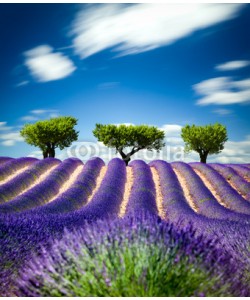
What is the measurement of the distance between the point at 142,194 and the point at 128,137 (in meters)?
16.9

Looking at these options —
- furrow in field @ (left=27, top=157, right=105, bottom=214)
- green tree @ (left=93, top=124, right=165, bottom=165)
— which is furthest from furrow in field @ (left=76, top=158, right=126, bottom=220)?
green tree @ (left=93, top=124, right=165, bottom=165)

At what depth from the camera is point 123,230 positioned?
345 centimetres

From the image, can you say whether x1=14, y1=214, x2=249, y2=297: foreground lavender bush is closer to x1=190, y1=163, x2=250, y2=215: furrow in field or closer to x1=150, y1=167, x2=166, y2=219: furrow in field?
x1=150, y1=167, x2=166, y2=219: furrow in field

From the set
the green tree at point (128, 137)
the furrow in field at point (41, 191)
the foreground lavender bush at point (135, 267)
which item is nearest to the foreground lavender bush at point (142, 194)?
the furrow in field at point (41, 191)

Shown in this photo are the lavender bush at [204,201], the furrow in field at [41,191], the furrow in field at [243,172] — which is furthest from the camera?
the furrow in field at [243,172]

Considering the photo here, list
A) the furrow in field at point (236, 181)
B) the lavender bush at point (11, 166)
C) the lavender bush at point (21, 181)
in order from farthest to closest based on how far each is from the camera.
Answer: the lavender bush at point (11, 166) → the furrow in field at point (236, 181) → the lavender bush at point (21, 181)

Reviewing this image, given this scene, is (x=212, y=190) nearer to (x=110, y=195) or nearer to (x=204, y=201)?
(x=204, y=201)

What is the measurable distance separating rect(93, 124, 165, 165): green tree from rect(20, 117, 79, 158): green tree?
88.1 inches

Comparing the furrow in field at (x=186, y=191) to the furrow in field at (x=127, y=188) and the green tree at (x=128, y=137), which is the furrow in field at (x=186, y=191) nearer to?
the furrow in field at (x=127, y=188)

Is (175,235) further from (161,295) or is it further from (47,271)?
(47,271)

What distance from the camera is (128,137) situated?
32031mm

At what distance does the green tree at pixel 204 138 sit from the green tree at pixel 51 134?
31.9ft

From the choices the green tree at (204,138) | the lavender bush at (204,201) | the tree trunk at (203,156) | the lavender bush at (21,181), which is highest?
the green tree at (204,138)

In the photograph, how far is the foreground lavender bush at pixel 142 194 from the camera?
13020mm
